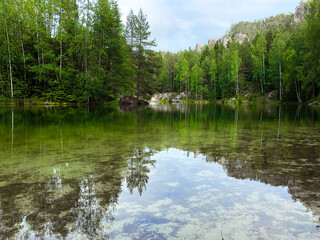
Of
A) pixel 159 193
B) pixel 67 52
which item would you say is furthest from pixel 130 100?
pixel 159 193

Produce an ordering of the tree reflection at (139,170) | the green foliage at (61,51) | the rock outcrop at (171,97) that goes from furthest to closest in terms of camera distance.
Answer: the rock outcrop at (171,97)
the green foliage at (61,51)
the tree reflection at (139,170)

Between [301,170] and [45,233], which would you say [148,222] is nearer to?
[45,233]

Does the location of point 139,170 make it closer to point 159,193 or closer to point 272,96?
point 159,193

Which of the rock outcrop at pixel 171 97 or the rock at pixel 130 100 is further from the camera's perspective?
the rock outcrop at pixel 171 97

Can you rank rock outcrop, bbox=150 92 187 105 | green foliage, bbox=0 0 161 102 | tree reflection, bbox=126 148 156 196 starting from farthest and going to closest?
1. rock outcrop, bbox=150 92 187 105
2. green foliage, bbox=0 0 161 102
3. tree reflection, bbox=126 148 156 196

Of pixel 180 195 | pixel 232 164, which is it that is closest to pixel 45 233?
pixel 180 195

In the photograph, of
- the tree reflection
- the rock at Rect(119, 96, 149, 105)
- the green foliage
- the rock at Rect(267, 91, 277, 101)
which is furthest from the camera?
the rock at Rect(267, 91, 277, 101)

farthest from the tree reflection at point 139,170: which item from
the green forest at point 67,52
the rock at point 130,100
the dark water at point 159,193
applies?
the rock at point 130,100

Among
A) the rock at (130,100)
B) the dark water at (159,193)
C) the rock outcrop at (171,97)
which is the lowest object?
the dark water at (159,193)

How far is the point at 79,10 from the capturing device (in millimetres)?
31672

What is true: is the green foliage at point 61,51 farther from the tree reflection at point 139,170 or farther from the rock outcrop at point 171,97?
the rock outcrop at point 171,97

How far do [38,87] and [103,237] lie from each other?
36.3 metres

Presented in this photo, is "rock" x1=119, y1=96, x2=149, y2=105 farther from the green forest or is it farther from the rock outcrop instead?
the rock outcrop

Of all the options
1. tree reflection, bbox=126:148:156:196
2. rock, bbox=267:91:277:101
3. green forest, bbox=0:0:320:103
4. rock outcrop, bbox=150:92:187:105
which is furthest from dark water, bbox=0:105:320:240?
rock outcrop, bbox=150:92:187:105
